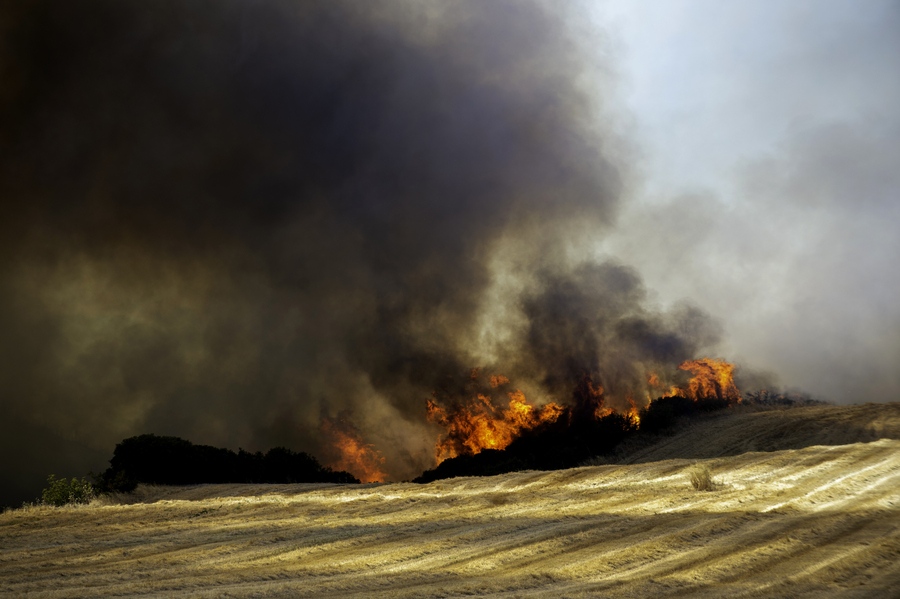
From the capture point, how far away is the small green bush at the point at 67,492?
14.9m

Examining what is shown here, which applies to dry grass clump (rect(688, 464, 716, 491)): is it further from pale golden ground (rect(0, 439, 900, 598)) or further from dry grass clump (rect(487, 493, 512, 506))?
dry grass clump (rect(487, 493, 512, 506))

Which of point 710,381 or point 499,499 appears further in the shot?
point 710,381

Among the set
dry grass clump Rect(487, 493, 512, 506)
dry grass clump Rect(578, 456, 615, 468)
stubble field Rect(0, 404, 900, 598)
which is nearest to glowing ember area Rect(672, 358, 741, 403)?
dry grass clump Rect(578, 456, 615, 468)

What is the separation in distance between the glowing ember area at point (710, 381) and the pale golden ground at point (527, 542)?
57.8 ft

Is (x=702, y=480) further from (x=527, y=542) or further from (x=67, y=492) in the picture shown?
(x=67, y=492)

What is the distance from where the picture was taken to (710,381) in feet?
98.2

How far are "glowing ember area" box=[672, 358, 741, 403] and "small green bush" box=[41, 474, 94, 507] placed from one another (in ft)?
91.0

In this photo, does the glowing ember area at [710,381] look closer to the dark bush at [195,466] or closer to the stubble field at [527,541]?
the stubble field at [527,541]

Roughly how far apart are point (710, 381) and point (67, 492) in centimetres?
3042

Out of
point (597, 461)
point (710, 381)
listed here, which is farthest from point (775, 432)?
point (710, 381)

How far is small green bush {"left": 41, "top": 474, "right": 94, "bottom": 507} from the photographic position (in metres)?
14.9

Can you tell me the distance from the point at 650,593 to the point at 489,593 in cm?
176

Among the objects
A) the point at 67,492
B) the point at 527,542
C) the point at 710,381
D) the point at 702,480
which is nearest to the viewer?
the point at 527,542

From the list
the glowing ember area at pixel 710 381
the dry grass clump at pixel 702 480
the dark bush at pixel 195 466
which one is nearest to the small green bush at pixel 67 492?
the dark bush at pixel 195 466
